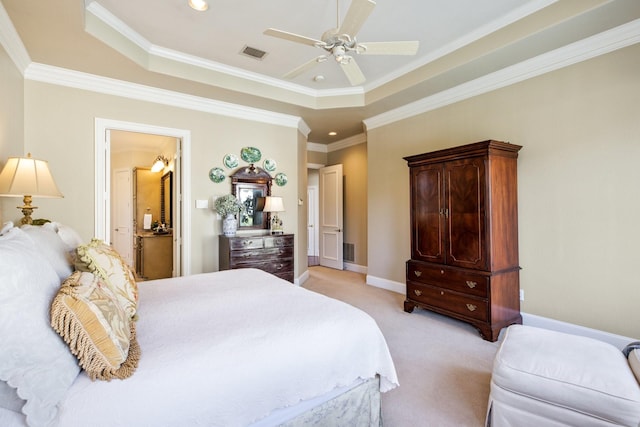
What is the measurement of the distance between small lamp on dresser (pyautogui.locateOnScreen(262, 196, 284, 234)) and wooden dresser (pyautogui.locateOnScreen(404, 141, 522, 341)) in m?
1.94

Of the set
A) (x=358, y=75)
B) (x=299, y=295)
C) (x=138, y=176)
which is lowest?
(x=299, y=295)

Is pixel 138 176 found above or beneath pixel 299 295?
above

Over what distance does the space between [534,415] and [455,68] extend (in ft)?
10.3

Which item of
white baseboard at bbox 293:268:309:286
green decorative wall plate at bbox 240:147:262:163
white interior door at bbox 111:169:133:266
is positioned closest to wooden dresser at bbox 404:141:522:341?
white baseboard at bbox 293:268:309:286

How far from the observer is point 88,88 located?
338cm

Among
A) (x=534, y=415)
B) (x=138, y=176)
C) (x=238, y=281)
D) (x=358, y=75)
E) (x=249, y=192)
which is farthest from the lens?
(x=138, y=176)

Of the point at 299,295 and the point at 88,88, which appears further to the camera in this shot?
the point at 88,88

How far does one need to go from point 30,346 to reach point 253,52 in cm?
334

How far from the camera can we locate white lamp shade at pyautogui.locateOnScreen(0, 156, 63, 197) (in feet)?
7.27

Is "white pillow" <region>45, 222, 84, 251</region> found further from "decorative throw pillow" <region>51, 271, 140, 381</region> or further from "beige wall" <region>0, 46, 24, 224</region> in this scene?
"beige wall" <region>0, 46, 24, 224</region>

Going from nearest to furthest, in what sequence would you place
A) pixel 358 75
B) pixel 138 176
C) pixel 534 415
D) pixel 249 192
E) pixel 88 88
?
pixel 534 415 < pixel 358 75 < pixel 88 88 < pixel 249 192 < pixel 138 176

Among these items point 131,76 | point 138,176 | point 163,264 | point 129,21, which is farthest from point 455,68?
point 138,176

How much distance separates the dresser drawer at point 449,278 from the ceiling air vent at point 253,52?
9.87ft

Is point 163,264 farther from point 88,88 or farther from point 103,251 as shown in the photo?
point 103,251
